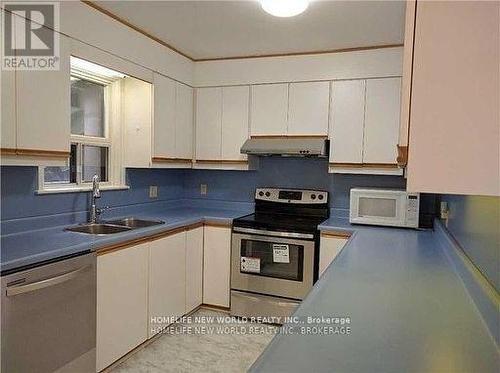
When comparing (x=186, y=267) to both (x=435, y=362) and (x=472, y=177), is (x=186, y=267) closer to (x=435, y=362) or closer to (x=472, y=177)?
(x=435, y=362)

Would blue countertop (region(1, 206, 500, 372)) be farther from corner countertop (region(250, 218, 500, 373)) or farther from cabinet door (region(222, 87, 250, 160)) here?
cabinet door (region(222, 87, 250, 160))

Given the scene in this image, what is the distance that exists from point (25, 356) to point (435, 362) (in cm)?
173

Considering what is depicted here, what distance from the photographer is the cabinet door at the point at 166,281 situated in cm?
261

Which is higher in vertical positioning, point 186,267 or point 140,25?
point 140,25

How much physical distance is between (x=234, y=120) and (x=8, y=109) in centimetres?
192

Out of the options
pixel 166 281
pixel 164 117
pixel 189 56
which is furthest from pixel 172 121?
pixel 166 281

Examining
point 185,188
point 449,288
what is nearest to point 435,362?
point 449,288

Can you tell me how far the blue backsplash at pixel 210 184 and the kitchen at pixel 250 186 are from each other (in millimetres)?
16

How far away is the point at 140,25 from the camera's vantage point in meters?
2.63

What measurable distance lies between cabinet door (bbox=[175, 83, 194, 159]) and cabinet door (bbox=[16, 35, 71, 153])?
4.00 ft

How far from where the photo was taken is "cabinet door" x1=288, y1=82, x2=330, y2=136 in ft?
10.2

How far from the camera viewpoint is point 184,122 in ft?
11.1

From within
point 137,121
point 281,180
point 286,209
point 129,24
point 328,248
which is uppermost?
point 129,24

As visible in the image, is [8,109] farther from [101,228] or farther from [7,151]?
[101,228]
